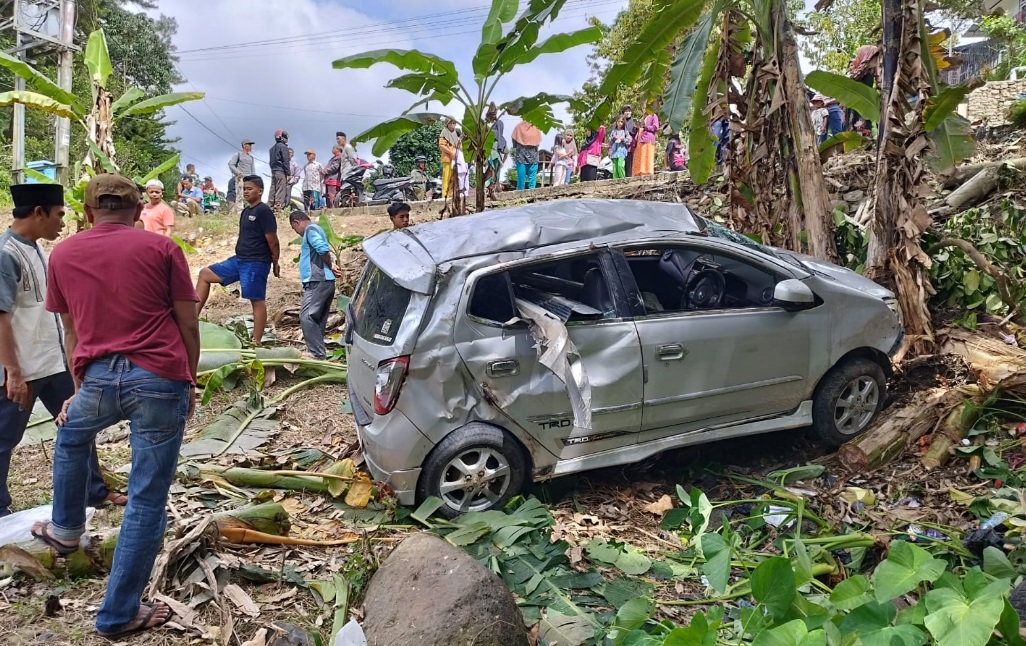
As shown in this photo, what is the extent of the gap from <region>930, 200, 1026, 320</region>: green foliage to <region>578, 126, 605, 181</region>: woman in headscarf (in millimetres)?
8750

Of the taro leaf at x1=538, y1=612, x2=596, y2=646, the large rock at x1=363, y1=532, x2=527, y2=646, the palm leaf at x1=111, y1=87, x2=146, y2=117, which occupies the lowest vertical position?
the taro leaf at x1=538, y1=612, x2=596, y2=646

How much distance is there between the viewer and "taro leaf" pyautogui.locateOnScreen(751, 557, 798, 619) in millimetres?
2424

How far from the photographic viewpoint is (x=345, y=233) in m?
13.5

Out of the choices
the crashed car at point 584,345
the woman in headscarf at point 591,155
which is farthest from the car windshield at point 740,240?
the woman in headscarf at point 591,155

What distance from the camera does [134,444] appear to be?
303 centimetres

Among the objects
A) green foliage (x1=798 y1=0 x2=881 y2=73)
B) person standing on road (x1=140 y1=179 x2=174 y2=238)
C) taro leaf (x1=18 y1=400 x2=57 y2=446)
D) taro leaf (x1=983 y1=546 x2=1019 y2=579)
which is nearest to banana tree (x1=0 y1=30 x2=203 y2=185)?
person standing on road (x1=140 y1=179 x2=174 y2=238)

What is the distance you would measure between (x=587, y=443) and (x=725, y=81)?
4633 millimetres

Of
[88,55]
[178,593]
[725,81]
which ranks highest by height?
Result: [88,55]

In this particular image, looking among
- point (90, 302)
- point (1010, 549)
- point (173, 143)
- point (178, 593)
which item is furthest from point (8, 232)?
point (173, 143)

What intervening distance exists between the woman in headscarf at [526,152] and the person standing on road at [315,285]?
7.99 metres

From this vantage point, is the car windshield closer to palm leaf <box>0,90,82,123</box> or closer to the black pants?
the black pants

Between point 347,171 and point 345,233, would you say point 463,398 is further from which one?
point 347,171

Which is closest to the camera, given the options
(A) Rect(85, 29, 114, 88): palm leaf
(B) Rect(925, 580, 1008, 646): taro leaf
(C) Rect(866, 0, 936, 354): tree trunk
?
(B) Rect(925, 580, 1008, 646): taro leaf

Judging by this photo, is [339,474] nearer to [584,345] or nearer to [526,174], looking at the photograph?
[584,345]
